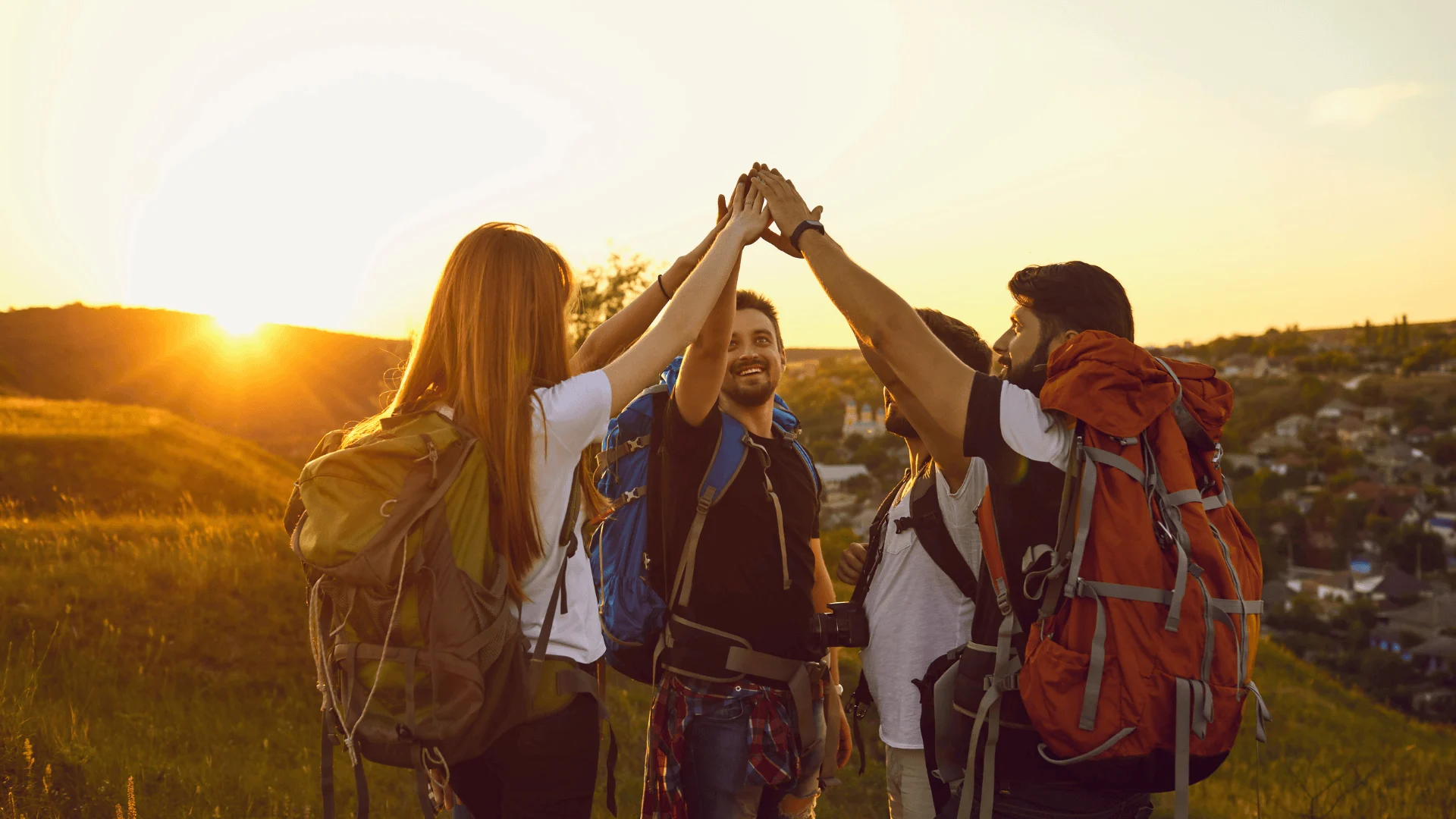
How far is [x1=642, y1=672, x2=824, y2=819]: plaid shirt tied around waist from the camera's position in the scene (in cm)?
339

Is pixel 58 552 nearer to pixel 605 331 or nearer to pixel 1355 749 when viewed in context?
pixel 605 331

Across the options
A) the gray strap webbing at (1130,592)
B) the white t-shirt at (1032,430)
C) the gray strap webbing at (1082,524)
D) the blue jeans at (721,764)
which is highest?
the white t-shirt at (1032,430)

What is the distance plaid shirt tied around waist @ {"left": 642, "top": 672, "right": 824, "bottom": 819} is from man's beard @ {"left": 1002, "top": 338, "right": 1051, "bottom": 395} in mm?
1581

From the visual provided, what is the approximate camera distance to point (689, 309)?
9.39ft

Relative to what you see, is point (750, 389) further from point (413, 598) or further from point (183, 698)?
point (183, 698)

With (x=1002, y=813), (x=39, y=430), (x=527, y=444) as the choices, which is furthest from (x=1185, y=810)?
(x=39, y=430)

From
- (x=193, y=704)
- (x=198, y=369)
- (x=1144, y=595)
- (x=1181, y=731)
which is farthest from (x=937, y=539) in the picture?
(x=198, y=369)

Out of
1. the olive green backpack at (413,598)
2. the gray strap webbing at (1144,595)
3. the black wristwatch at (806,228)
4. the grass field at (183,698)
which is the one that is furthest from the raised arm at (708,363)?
the grass field at (183,698)

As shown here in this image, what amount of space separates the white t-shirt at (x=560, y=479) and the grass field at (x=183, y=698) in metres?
3.70

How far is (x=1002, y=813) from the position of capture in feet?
7.89

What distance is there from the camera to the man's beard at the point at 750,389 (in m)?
3.85

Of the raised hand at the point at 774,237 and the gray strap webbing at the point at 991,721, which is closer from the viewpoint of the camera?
the gray strap webbing at the point at 991,721

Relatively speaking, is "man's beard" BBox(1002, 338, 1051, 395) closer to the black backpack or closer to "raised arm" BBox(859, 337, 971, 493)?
"raised arm" BBox(859, 337, 971, 493)

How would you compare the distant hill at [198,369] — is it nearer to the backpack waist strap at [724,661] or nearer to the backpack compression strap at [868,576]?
the backpack waist strap at [724,661]
